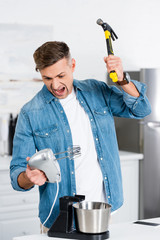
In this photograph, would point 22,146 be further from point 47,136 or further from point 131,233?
point 131,233

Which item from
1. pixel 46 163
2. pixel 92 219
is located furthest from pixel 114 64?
pixel 92 219

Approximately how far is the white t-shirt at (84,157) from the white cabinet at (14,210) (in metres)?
1.17

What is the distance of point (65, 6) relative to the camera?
3.95 metres

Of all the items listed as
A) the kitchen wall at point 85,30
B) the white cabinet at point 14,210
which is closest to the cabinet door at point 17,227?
the white cabinet at point 14,210

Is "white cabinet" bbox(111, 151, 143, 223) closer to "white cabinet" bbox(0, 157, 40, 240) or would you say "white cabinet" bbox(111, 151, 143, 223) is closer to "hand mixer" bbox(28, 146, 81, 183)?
"white cabinet" bbox(0, 157, 40, 240)

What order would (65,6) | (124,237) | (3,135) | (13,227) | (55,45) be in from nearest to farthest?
(124,237), (55,45), (13,227), (3,135), (65,6)

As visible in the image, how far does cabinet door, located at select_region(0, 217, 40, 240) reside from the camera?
10.2 ft

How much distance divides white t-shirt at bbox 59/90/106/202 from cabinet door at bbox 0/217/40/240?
1316 millimetres

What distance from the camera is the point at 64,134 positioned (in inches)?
79.4

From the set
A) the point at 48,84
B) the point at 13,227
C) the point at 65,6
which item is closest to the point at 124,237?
the point at 48,84

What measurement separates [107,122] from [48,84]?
37 centimetres

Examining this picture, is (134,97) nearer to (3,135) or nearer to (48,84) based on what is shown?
(48,84)

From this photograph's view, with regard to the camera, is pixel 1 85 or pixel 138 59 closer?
pixel 1 85

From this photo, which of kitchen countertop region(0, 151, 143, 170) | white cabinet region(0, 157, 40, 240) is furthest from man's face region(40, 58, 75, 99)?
kitchen countertop region(0, 151, 143, 170)
